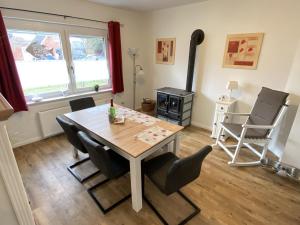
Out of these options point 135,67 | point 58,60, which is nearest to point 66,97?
point 58,60

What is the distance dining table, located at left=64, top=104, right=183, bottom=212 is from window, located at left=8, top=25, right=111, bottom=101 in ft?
A: 3.86

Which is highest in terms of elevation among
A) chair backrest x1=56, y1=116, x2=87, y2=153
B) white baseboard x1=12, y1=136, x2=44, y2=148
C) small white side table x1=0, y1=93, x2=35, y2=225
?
small white side table x1=0, y1=93, x2=35, y2=225

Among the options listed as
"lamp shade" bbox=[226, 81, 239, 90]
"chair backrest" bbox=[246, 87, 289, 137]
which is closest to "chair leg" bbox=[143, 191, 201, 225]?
"chair backrest" bbox=[246, 87, 289, 137]

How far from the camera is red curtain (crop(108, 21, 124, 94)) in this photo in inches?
133

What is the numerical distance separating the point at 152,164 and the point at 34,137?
7.63 ft

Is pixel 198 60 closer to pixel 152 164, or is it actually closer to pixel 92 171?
pixel 152 164

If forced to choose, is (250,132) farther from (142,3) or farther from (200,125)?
(142,3)

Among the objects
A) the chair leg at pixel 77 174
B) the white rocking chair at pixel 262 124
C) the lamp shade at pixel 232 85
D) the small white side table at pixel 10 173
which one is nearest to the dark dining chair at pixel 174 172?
the chair leg at pixel 77 174

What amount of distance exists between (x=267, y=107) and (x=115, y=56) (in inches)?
115

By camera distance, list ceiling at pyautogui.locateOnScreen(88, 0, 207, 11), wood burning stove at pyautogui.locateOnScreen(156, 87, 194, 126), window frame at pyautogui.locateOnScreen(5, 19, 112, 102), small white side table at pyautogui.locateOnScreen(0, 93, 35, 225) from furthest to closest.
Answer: wood burning stove at pyautogui.locateOnScreen(156, 87, 194, 126) → ceiling at pyautogui.locateOnScreen(88, 0, 207, 11) → window frame at pyautogui.locateOnScreen(5, 19, 112, 102) → small white side table at pyautogui.locateOnScreen(0, 93, 35, 225)

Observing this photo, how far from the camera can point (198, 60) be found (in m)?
3.27

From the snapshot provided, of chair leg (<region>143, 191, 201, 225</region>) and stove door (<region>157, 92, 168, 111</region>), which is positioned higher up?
stove door (<region>157, 92, 168, 111</region>)

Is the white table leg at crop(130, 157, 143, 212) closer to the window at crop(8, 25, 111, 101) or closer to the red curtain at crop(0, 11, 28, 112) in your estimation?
the red curtain at crop(0, 11, 28, 112)

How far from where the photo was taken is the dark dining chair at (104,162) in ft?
4.67
